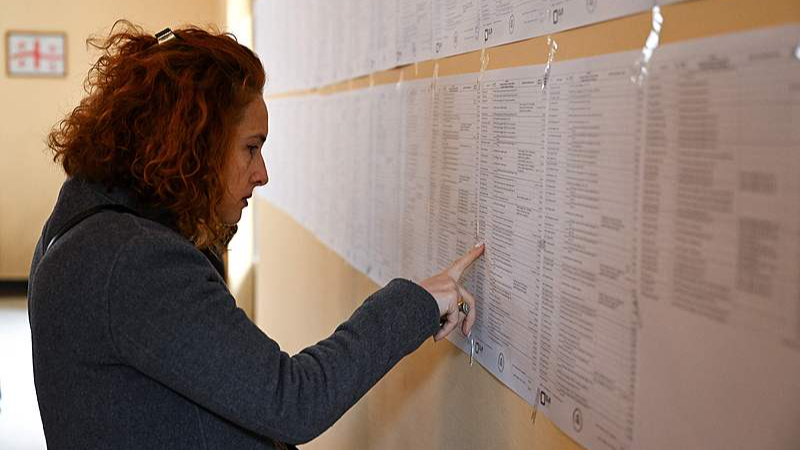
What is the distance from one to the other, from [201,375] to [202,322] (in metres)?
0.06

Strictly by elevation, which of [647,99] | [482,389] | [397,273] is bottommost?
[482,389]

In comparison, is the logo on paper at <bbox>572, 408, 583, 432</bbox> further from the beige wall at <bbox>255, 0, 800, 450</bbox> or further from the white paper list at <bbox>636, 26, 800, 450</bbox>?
the white paper list at <bbox>636, 26, 800, 450</bbox>

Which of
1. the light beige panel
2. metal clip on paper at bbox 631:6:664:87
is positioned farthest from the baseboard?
metal clip on paper at bbox 631:6:664:87

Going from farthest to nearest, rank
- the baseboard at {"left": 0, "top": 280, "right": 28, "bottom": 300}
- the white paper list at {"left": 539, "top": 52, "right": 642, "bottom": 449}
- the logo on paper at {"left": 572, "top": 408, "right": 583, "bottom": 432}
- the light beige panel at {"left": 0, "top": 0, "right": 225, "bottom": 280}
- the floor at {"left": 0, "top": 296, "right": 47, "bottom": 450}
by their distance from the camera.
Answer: the baseboard at {"left": 0, "top": 280, "right": 28, "bottom": 300} → the light beige panel at {"left": 0, "top": 0, "right": 225, "bottom": 280} → the floor at {"left": 0, "top": 296, "right": 47, "bottom": 450} → the logo on paper at {"left": 572, "top": 408, "right": 583, "bottom": 432} → the white paper list at {"left": 539, "top": 52, "right": 642, "bottom": 449}

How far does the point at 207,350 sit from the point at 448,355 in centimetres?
58

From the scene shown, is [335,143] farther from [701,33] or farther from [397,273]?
[701,33]

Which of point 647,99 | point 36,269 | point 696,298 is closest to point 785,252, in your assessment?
point 696,298

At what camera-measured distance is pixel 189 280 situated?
43.3 inches

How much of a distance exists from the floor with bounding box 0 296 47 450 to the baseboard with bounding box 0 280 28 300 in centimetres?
63

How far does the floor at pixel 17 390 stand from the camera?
425 centimetres

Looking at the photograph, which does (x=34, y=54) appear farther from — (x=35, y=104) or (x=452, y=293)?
(x=452, y=293)

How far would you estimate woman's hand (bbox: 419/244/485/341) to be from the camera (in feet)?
4.29

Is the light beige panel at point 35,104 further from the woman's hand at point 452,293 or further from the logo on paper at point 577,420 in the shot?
the logo on paper at point 577,420

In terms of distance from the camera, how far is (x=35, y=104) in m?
7.88
